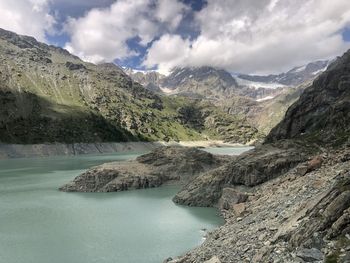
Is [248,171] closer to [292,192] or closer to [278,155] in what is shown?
[278,155]

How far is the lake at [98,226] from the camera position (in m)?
40.8

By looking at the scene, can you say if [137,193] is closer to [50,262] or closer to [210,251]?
[50,262]

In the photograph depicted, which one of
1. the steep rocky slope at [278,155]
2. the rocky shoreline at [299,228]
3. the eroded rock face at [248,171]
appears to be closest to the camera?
the rocky shoreline at [299,228]

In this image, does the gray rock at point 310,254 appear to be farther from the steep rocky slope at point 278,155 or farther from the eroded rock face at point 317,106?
the eroded rock face at point 317,106

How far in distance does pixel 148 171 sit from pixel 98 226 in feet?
130

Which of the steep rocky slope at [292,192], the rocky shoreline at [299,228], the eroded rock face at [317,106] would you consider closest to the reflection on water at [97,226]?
the steep rocky slope at [292,192]

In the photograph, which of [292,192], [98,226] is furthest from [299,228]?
[98,226]

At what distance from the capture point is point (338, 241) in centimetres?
2125

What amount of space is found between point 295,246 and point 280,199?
67.0ft

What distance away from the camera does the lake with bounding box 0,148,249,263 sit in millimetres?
40844

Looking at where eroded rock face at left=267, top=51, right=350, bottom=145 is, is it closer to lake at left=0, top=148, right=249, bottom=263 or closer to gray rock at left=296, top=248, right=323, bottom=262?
lake at left=0, top=148, right=249, bottom=263

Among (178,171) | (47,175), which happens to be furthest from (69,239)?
(47,175)

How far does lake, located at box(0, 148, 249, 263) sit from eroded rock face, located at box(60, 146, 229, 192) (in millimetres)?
3470

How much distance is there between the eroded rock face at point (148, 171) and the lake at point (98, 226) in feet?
11.4
